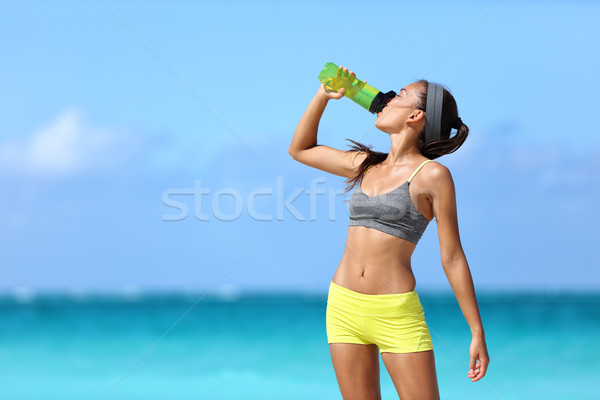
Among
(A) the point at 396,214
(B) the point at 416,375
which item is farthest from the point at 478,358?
(A) the point at 396,214

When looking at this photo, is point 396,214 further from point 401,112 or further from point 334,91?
point 334,91

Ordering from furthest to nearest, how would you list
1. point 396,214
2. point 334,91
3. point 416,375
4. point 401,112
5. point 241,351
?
point 241,351 → point 334,91 → point 401,112 → point 396,214 → point 416,375

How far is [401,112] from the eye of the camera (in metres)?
2.88

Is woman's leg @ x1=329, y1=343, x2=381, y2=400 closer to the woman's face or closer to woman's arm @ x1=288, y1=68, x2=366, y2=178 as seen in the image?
woman's arm @ x1=288, y1=68, x2=366, y2=178

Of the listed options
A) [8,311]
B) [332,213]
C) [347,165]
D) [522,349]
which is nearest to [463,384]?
[522,349]

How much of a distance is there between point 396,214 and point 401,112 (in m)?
0.46

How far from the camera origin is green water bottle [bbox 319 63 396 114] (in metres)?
3.06

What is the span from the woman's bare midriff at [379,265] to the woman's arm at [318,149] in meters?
0.40

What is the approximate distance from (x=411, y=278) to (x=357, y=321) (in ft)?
0.95

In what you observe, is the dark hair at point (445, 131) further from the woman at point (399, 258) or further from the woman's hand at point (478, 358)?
the woman's hand at point (478, 358)

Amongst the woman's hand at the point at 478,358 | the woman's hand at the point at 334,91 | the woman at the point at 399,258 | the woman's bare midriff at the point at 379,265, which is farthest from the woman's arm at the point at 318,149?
the woman's hand at the point at 478,358

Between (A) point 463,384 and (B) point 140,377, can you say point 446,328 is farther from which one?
(B) point 140,377

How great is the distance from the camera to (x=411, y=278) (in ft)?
9.16

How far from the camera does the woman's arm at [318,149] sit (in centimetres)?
310
